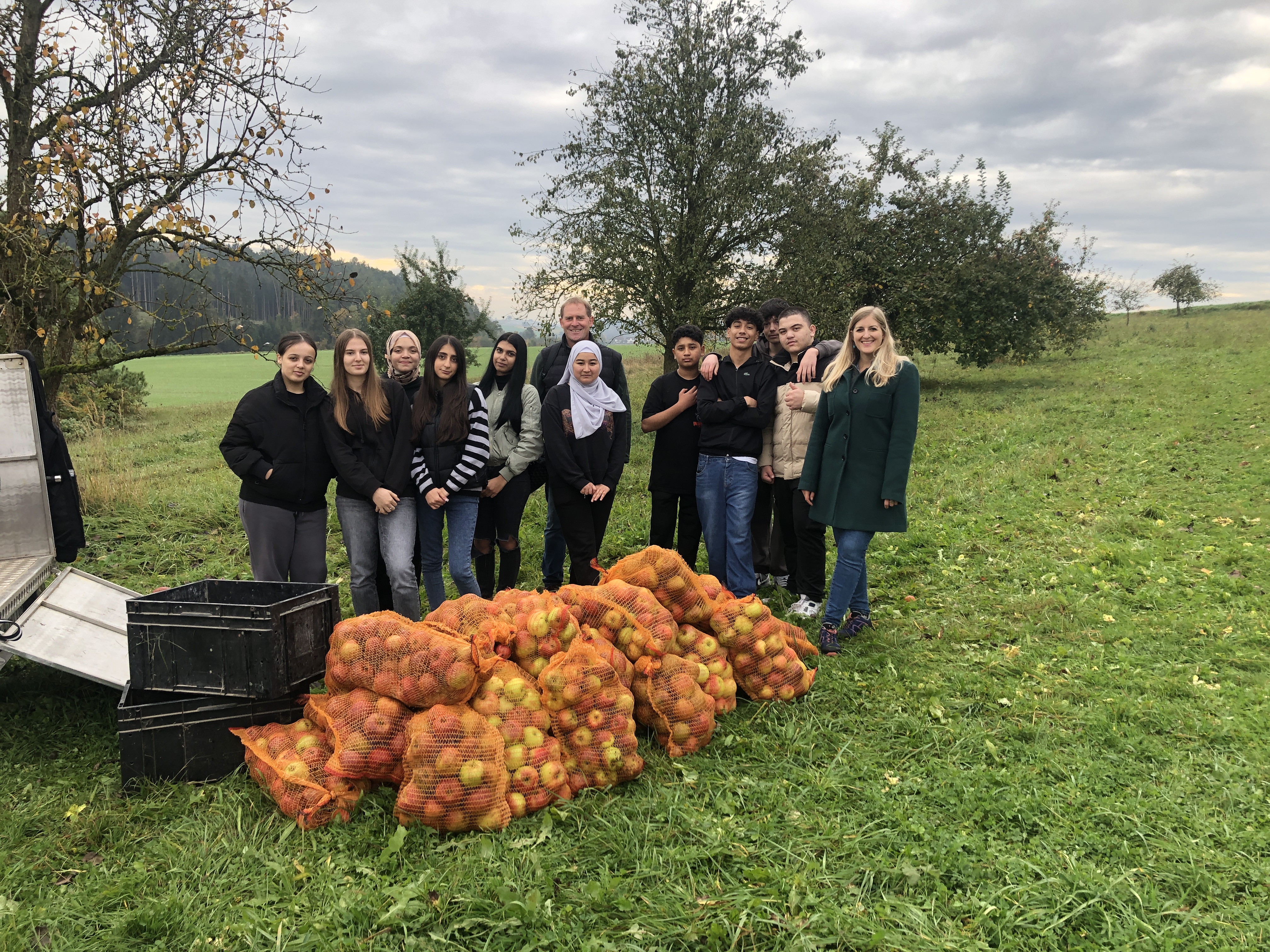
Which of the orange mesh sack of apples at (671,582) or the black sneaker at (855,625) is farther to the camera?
the black sneaker at (855,625)

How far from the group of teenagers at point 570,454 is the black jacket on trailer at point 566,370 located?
0.07 feet

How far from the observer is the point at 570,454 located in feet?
17.5

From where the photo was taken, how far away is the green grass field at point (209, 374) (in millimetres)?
29547

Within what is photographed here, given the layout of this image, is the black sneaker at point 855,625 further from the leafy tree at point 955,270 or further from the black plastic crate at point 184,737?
the leafy tree at point 955,270

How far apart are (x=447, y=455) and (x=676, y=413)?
→ 185 centimetres

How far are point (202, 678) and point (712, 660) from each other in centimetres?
264

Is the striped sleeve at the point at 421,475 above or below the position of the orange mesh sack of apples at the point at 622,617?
above

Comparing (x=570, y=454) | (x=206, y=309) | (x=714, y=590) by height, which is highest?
(x=206, y=309)

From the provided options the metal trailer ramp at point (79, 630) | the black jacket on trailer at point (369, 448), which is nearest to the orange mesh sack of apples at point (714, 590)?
the black jacket on trailer at point (369, 448)

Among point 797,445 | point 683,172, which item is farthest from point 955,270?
point 797,445

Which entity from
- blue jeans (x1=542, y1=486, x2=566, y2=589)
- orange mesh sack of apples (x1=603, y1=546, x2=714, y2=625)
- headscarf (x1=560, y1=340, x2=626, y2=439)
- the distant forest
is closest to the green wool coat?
orange mesh sack of apples (x1=603, y1=546, x2=714, y2=625)

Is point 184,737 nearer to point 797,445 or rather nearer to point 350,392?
point 350,392

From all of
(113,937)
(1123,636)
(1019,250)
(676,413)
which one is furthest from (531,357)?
(113,937)

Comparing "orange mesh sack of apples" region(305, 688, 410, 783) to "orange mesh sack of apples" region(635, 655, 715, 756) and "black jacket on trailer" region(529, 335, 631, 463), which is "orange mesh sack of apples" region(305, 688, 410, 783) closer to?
"orange mesh sack of apples" region(635, 655, 715, 756)
